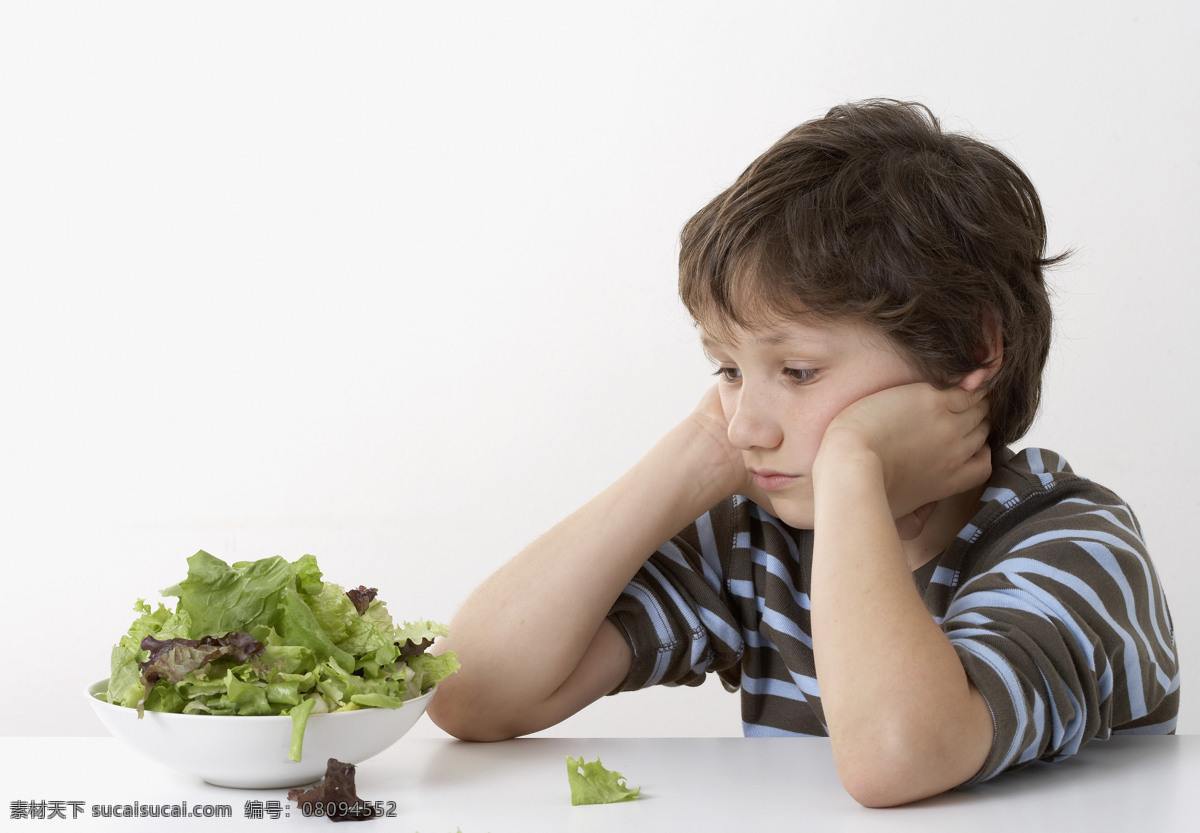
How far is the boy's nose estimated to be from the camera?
101 centimetres

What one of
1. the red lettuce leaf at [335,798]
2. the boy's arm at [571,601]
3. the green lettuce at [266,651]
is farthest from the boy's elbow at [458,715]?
the red lettuce leaf at [335,798]

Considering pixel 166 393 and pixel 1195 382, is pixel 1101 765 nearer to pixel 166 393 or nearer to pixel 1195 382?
pixel 1195 382

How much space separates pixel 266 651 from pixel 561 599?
358 mm

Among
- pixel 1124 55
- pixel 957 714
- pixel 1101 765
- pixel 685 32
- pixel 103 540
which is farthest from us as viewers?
pixel 103 540

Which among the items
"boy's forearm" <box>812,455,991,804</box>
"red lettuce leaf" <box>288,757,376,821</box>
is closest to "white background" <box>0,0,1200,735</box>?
"boy's forearm" <box>812,455,991,804</box>

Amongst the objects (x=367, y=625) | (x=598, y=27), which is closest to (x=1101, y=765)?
(x=367, y=625)

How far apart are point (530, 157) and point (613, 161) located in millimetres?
214

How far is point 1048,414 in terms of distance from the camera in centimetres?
256

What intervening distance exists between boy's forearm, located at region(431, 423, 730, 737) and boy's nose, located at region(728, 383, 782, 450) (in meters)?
0.12

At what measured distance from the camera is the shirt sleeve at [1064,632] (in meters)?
0.81

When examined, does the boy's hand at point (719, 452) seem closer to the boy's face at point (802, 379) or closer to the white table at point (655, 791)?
the boy's face at point (802, 379)

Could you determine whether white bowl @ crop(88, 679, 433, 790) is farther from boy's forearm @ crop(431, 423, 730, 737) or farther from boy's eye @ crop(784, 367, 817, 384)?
boy's eye @ crop(784, 367, 817, 384)

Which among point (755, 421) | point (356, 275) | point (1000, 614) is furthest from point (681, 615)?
point (356, 275)

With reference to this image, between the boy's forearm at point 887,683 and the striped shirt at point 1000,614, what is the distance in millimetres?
36
